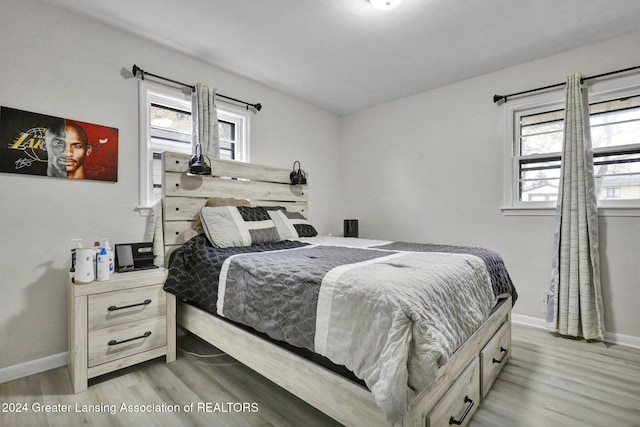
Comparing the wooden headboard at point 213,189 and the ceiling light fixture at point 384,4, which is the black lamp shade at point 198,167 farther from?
the ceiling light fixture at point 384,4

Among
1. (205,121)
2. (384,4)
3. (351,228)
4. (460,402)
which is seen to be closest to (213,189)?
(205,121)

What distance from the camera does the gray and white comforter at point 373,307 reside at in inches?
41.2

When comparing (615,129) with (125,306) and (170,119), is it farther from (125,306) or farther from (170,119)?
(125,306)

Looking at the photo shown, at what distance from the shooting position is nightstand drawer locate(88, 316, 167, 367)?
184 centimetres

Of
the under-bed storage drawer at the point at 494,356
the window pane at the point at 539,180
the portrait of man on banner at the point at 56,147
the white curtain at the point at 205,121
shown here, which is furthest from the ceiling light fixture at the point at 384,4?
the under-bed storage drawer at the point at 494,356

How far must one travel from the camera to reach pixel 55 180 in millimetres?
2127

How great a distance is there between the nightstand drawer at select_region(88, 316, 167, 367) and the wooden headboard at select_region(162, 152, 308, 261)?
1.80 ft

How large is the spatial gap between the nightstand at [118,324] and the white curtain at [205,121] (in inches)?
47.9

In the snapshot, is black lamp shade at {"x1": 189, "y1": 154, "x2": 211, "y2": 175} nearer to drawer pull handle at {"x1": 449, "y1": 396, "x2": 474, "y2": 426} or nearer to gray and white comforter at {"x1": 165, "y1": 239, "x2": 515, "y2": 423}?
gray and white comforter at {"x1": 165, "y1": 239, "x2": 515, "y2": 423}

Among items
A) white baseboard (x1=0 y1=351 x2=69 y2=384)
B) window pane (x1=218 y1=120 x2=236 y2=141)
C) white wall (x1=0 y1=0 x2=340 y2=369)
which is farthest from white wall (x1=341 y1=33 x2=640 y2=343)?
white baseboard (x1=0 y1=351 x2=69 y2=384)

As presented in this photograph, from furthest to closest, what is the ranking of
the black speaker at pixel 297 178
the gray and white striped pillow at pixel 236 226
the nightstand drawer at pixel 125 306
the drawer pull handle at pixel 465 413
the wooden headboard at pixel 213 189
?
the black speaker at pixel 297 178 → the wooden headboard at pixel 213 189 → the gray and white striped pillow at pixel 236 226 → the nightstand drawer at pixel 125 306 → the drawer pull handle at pixel 465 413

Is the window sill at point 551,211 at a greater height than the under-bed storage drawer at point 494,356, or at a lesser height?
greater

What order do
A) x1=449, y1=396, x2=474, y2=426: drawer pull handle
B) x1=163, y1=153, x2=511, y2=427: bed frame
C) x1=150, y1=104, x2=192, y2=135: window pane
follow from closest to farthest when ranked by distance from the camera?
1. x1=163, y1=153, x2=511, y2=427: bed frame
2. x1=449, y1=396, x2=474, y2=426: drawer pull handle
3. x1=150, y1=104, x2=192, y2=135: window pane

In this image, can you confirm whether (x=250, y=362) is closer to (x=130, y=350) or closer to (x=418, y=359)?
(x=130, y=350)
